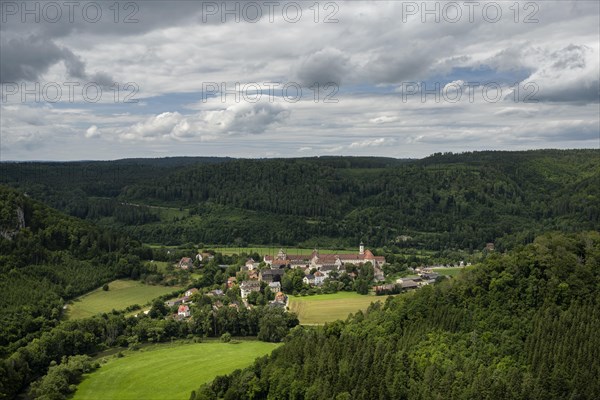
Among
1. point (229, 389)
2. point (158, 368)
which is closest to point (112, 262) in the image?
point (158, 368)

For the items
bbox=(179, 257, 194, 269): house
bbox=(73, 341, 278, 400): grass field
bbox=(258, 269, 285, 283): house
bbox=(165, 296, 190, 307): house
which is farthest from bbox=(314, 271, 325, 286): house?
bbox=(73, 341, 278, 400): grass field

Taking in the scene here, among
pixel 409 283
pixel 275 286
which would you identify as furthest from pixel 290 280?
pixel 409 283

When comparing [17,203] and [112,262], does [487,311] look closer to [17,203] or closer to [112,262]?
[112,262]

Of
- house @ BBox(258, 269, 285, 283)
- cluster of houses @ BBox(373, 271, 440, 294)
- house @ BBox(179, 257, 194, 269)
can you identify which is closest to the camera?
cluster of houses @ BBox(373, 271, 440, 294)

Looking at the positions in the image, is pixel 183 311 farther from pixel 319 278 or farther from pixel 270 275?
pixel 319 278

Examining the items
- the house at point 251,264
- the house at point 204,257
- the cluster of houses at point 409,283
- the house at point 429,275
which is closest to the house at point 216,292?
the house at point 251,264

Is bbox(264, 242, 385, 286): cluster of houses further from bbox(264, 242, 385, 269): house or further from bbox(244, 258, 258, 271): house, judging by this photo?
bbox(244, 258, 258, 271): house
